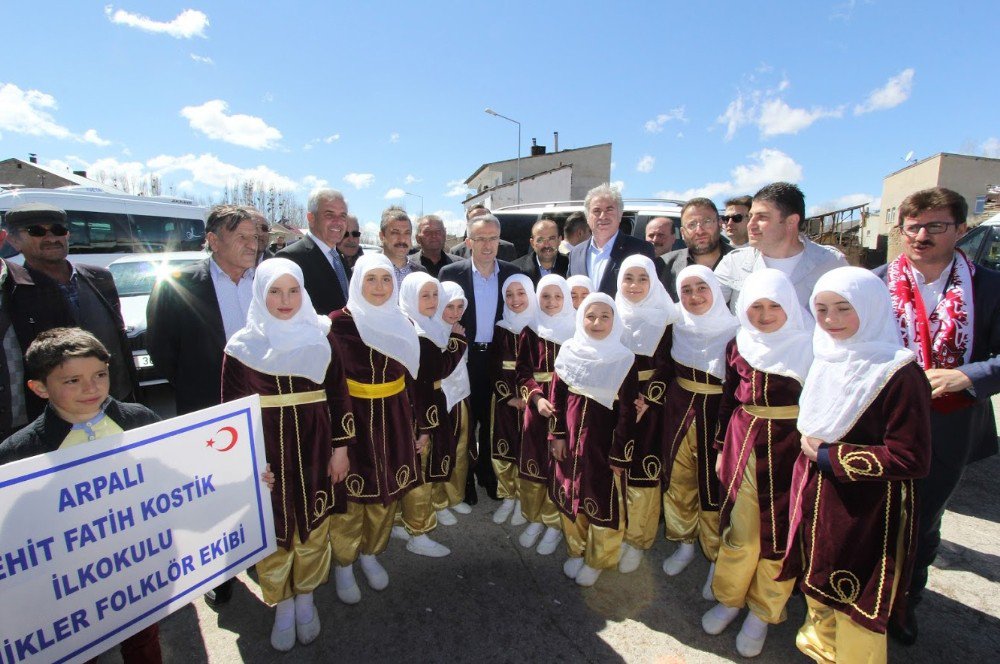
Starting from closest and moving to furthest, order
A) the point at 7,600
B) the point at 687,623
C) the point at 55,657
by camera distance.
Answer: the point at 7,600 < the point at 55,657 < the point at 687,623

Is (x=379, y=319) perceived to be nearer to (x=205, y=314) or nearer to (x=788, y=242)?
(x=205, y=314)

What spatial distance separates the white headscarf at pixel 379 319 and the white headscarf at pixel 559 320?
94 cm

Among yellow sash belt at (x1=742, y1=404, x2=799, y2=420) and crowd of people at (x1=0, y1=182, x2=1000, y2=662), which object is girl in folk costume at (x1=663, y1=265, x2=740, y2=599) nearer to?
crowd of people at (x1=0, y1=182, x2=1000, y2=662)

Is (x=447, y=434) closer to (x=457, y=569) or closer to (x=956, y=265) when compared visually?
(x=457, y=569)

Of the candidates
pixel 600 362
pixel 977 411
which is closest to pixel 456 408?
pixel 600 362

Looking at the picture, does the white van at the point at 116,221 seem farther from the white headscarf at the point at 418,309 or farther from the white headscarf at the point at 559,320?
the white headscarf at the point at 559,320

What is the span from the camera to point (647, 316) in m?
3.04

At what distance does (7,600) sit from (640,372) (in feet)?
9.65

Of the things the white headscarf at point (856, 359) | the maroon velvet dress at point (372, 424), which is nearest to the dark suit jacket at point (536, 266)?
the maroon velvet dress at point (372, 424)

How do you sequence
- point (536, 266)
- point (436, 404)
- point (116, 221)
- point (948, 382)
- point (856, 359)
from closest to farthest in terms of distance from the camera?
point (856, 359), point (948, 382), point (436, 404), point (536, 266), point (116, 221)

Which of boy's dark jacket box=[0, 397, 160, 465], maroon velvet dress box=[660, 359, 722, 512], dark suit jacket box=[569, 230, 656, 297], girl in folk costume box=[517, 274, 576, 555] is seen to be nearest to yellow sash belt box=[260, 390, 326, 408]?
boy's dark jacket box=[0, 397, 160, 465]

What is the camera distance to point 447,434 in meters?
3.51

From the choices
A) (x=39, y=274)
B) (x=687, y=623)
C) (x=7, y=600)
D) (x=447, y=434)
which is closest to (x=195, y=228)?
(x=39, y=274)

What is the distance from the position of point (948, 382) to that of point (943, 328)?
0.34 m
